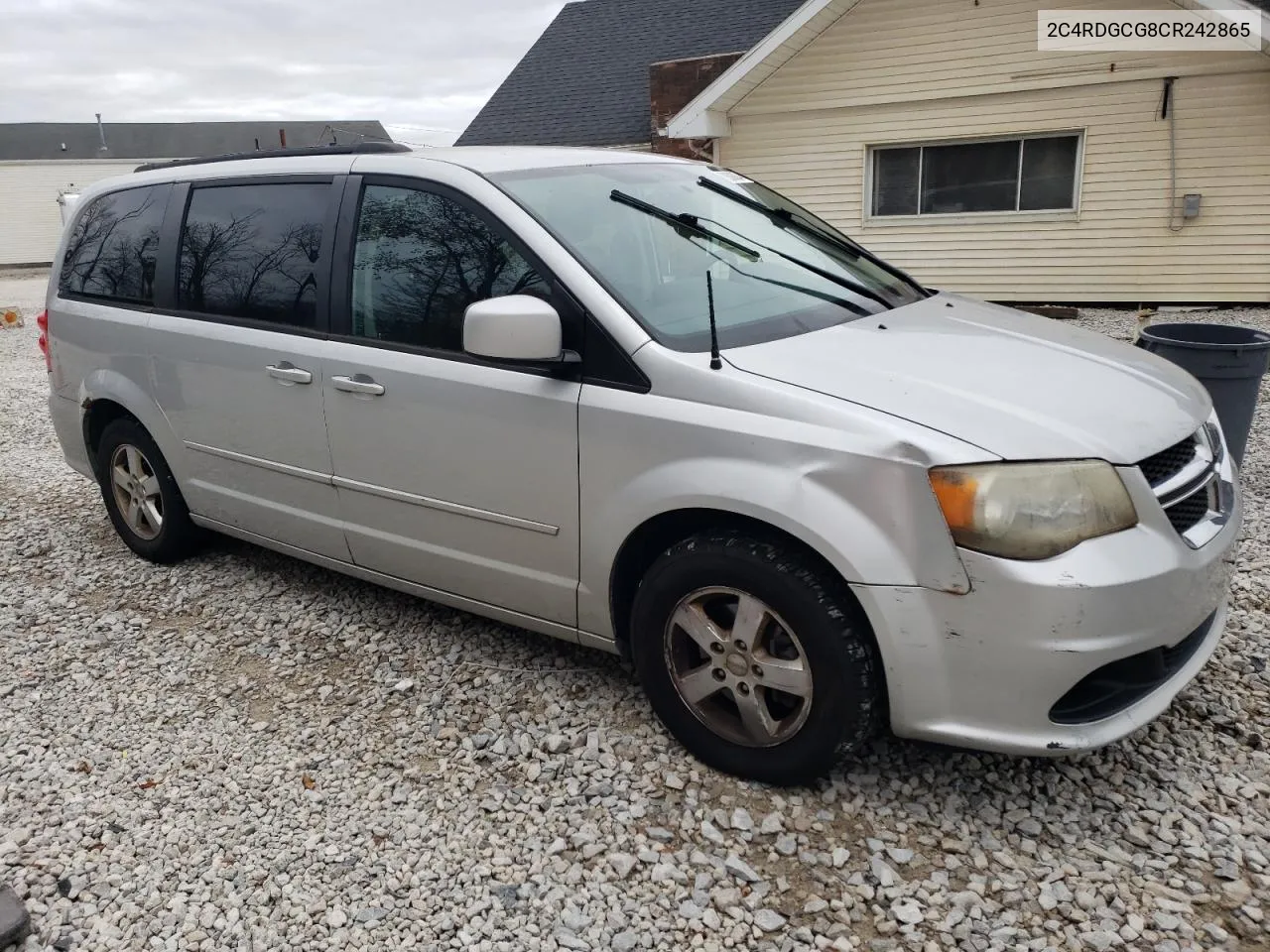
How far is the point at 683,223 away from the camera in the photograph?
3.39m

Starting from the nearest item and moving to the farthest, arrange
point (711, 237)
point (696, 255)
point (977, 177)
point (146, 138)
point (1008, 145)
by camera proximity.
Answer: point (696, 255) → point (711, 237) → point (1008, 145) → point (977, 177) → point (146, 138)

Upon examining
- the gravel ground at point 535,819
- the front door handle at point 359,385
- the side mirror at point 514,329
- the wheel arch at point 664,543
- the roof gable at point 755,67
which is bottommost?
the gravel ground at point 535,819

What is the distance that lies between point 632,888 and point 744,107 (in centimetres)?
1256

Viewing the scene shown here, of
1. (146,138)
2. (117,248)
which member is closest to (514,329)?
(117,248)

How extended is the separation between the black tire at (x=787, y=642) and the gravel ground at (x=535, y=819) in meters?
0.14

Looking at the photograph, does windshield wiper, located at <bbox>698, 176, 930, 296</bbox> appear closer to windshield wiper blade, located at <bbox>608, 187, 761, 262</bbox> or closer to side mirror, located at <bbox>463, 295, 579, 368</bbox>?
windshield wiper blade, located at <bbox>608, 187, 761, 262</bbox>

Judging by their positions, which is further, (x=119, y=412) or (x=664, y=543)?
(x=119, y=412)

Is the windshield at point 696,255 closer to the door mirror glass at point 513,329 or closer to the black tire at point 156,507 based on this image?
the door mirror glass at point 513,329

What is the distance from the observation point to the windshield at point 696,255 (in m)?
3.03

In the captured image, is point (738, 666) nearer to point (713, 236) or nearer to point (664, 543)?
point (664, 543)

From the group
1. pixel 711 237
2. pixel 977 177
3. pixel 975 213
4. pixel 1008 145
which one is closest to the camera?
pixel 711 237

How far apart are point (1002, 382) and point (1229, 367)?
2700mm

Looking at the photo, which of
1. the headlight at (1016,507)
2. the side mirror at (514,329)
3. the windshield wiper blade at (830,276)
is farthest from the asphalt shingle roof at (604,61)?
the headlight at (1016,507)

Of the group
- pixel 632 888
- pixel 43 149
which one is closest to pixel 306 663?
pixel 632 888
